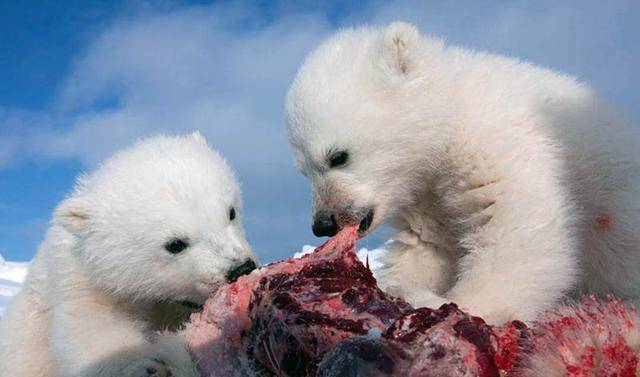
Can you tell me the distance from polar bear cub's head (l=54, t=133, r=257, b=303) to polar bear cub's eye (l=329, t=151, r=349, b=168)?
699 mm

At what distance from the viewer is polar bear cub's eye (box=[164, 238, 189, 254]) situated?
3.90 metres

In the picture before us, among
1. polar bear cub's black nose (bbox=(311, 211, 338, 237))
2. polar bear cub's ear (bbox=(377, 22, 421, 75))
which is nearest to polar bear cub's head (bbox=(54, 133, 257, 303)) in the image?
polar bear cub's black nose (bbox=(311, 211, 338, 237))

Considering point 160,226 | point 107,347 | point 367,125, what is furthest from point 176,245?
point 367,125

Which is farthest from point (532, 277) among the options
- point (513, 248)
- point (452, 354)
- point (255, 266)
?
point (452, 354)

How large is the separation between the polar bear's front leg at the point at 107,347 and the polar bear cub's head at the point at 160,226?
0.69 ft

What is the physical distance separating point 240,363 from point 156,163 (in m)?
2.03

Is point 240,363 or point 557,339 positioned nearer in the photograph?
point 557,339

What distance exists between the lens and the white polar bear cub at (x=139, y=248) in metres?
3.79

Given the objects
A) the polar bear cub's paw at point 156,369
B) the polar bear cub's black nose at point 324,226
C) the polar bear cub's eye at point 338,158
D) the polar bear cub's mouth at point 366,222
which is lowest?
the polar bear cub's paw at point 156,369

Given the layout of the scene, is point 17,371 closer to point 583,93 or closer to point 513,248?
point 513,248

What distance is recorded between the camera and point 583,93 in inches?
178

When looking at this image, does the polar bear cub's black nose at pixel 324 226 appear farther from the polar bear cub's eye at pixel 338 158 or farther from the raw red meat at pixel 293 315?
the raw red meat at pixel 293 315

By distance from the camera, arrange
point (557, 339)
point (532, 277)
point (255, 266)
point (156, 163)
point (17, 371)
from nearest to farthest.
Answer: point (557, 339), point (532, 277), point (255, 266), point (156, 163), point (17, 371)

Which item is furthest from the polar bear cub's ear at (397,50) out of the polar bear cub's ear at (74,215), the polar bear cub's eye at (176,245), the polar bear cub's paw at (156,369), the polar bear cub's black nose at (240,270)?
the polar bear cub's paw at (156,369)
